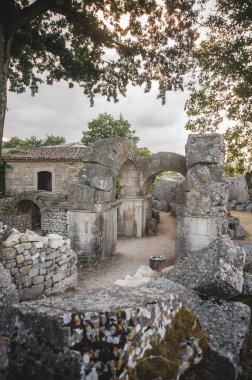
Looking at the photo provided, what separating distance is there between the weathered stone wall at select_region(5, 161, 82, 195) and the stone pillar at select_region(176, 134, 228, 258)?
1399 cm

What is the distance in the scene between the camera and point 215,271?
1839 millimetres

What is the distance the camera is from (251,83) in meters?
10.3

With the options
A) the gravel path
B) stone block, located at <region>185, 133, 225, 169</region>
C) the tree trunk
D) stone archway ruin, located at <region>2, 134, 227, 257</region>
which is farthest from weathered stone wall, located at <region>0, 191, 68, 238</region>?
stone block, located at <region>185, 133, 225, 169</region>

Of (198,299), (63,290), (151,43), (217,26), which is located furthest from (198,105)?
(198,299)

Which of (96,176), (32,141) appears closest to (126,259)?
(96,176)

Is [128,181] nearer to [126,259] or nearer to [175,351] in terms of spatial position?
[126,259]

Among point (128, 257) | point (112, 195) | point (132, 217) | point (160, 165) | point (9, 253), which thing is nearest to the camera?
point (9, 253)

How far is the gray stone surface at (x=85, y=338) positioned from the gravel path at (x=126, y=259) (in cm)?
547

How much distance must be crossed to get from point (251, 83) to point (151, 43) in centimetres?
465

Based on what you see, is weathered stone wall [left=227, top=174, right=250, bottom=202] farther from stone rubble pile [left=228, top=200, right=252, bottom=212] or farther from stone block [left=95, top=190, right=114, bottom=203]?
stone block [left=95, top=190, right=114, bottom=203]

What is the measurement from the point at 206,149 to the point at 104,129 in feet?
75.5

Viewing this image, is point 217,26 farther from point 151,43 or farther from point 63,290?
point 63,290

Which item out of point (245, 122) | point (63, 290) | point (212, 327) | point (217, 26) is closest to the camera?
point (212, 327)

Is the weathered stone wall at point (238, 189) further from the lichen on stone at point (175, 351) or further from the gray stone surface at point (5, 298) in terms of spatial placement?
the lichen on stone at point (175, 351)
